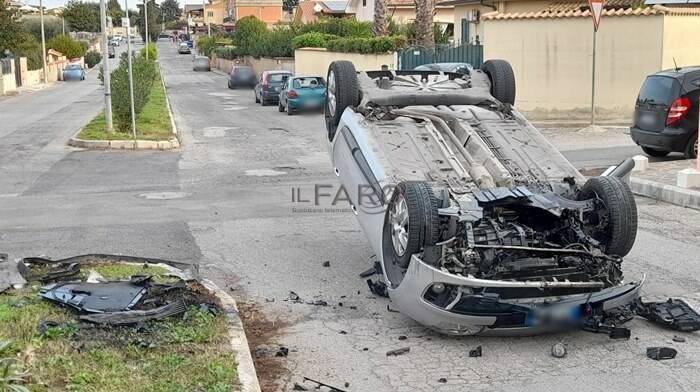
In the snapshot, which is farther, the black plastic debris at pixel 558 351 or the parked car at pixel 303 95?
the parked car at pixel 303 95

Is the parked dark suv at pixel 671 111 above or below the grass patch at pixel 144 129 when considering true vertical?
above

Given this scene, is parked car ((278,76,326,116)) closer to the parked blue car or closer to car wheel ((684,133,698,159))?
car wheel ((684,133,698,159))

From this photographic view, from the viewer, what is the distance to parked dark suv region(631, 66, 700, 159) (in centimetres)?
1409

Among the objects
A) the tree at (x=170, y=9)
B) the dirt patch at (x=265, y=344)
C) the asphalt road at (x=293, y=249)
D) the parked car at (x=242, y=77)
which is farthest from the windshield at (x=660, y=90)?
the tree at (x=170, y=9)

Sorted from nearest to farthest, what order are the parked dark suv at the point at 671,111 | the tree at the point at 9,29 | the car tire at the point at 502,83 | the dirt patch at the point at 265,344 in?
the dirt patch at the point at 265,344, the car tire at the point at 502,83, the parked dark suv at the point at 671,111, the tree at the point at 9,29

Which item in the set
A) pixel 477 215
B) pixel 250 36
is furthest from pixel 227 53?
pixel 477 215

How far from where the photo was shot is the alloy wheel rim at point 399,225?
637cm

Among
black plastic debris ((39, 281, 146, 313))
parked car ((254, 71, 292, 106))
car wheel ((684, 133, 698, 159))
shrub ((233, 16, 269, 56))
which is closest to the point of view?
black plastic debris ((39, 281, 146, 313))

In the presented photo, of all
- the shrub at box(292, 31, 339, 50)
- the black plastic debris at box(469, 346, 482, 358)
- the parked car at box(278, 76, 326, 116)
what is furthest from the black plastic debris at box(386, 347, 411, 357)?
the shrub at box(292, 31, 339, 50)

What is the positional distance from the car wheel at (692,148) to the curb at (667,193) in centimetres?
228

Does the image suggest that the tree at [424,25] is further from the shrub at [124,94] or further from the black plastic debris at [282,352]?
the black plastic debris at [282,352]

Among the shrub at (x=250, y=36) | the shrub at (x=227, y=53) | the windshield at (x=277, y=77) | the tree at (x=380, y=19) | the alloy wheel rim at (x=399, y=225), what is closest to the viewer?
the alloy wheel rim at (x=399, y=225)

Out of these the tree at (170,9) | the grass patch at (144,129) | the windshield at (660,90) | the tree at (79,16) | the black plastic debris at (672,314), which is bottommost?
the black plastic debris at (672,314)

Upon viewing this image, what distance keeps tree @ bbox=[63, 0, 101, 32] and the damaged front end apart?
117m
